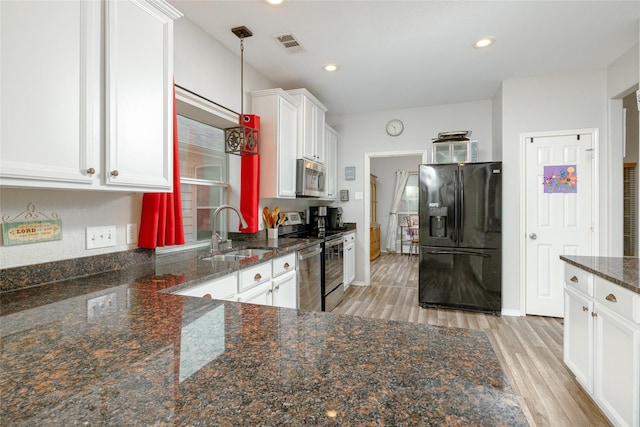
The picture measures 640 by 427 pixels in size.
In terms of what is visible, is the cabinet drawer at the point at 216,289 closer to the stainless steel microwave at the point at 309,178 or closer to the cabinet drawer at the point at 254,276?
the cabinet drawer at the point at 254,276

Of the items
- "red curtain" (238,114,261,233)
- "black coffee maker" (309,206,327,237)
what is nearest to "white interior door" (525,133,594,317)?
"black coffee maker" (309,206,327,237)

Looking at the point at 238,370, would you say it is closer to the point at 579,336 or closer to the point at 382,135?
the point at 579,336

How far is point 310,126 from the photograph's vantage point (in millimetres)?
3775

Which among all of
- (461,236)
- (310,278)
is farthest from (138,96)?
(461,236)

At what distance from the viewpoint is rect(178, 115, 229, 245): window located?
2.67m

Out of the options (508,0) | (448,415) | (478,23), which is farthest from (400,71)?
(448,415)

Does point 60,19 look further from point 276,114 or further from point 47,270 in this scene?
point 276,114

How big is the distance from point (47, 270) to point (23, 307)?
0.42m

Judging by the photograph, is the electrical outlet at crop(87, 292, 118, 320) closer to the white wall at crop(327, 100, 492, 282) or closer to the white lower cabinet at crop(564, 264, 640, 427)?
the white lower cabinet at crop(564, 264, 640, 427)

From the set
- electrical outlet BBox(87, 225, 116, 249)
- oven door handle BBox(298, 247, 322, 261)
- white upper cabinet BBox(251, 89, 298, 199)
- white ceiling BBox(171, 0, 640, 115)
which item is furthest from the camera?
white upper cabinet BBox(251, 89, 298, 199)

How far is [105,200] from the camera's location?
1838 millimetres

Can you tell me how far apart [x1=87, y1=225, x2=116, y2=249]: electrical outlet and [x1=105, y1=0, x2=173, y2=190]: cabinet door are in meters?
0.43

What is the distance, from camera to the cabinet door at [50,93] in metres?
1.13

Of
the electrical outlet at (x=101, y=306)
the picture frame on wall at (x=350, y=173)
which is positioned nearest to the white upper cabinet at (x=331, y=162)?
the picture frame on wall at (x=350, y=173)
